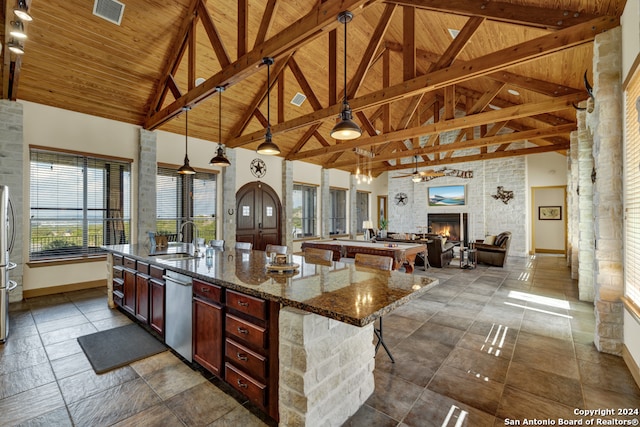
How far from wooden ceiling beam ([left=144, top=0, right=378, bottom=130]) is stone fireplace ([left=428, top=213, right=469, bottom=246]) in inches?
361

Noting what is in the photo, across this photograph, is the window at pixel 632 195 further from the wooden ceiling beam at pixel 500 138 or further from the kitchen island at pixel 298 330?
the wooden ceiling beam at pixel 500 138

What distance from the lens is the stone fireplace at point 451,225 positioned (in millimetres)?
10438

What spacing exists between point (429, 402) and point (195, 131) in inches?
270

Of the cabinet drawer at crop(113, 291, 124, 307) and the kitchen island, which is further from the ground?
the kitchen island

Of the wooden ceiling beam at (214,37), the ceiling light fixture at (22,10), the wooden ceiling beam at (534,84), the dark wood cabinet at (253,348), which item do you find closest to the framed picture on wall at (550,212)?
the wooden ceiling beam at (534,84)

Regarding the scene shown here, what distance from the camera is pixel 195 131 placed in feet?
22.2

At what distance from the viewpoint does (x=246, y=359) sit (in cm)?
197

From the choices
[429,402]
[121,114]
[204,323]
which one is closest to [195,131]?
[121,114]

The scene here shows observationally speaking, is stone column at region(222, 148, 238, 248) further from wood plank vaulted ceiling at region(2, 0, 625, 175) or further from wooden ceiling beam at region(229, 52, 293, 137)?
wood plank vaulted ceiling at region(2, 0, 625, 175)

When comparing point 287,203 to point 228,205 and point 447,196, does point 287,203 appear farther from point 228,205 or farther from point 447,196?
point 447,196

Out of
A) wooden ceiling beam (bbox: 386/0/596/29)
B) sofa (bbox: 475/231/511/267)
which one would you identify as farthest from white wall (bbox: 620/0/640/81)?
sofa (bbox: 475/231/511/267)

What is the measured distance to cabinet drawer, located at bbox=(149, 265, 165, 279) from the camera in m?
2.87

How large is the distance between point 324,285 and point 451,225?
10086 mm

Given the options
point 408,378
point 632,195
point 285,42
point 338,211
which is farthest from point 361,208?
point 408,378
